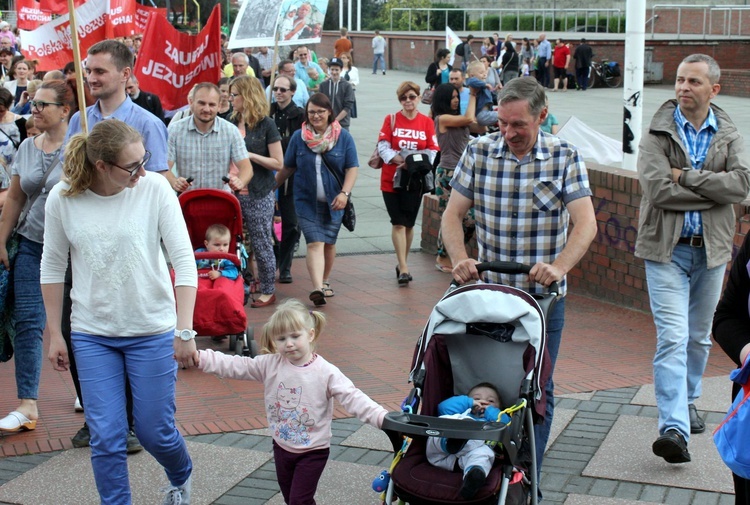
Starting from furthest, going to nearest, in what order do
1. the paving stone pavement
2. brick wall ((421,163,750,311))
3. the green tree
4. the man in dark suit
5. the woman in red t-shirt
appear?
the green tree
the man in dark suit
the woman in red t-shirt
brick wall ((421,163,750,311))
the paving stone pavement

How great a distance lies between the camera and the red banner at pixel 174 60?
9562 millimetres

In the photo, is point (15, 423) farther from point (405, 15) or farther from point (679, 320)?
point (405, 15)

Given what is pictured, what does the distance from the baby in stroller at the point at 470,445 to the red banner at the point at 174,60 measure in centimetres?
609

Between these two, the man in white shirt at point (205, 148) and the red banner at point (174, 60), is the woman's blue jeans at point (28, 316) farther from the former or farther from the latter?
the red banner at point (174, 60)

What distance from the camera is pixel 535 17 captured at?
51.0 metres

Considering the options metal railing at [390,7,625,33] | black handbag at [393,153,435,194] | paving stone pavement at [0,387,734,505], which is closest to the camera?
paving stone pavement at [0,387,734,505]

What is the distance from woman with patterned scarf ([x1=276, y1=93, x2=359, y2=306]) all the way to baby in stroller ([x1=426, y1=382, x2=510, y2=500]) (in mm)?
4841

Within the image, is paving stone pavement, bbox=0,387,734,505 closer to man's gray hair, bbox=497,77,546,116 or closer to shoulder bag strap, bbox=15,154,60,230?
shoulder bag strap, bbox=15,154,60,230

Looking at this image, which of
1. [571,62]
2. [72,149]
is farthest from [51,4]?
[571,62]

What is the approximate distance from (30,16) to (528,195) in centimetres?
1121

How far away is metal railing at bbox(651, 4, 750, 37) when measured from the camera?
1578 inches

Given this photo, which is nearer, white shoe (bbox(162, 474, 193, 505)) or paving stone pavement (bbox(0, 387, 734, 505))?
white shoe (bbox(162, 474, 193, 505))

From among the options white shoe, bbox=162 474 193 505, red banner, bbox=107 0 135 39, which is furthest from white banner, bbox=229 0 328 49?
white shoe, bbox=162 474 193 505

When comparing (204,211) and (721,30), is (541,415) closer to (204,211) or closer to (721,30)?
Result: (204,211)
